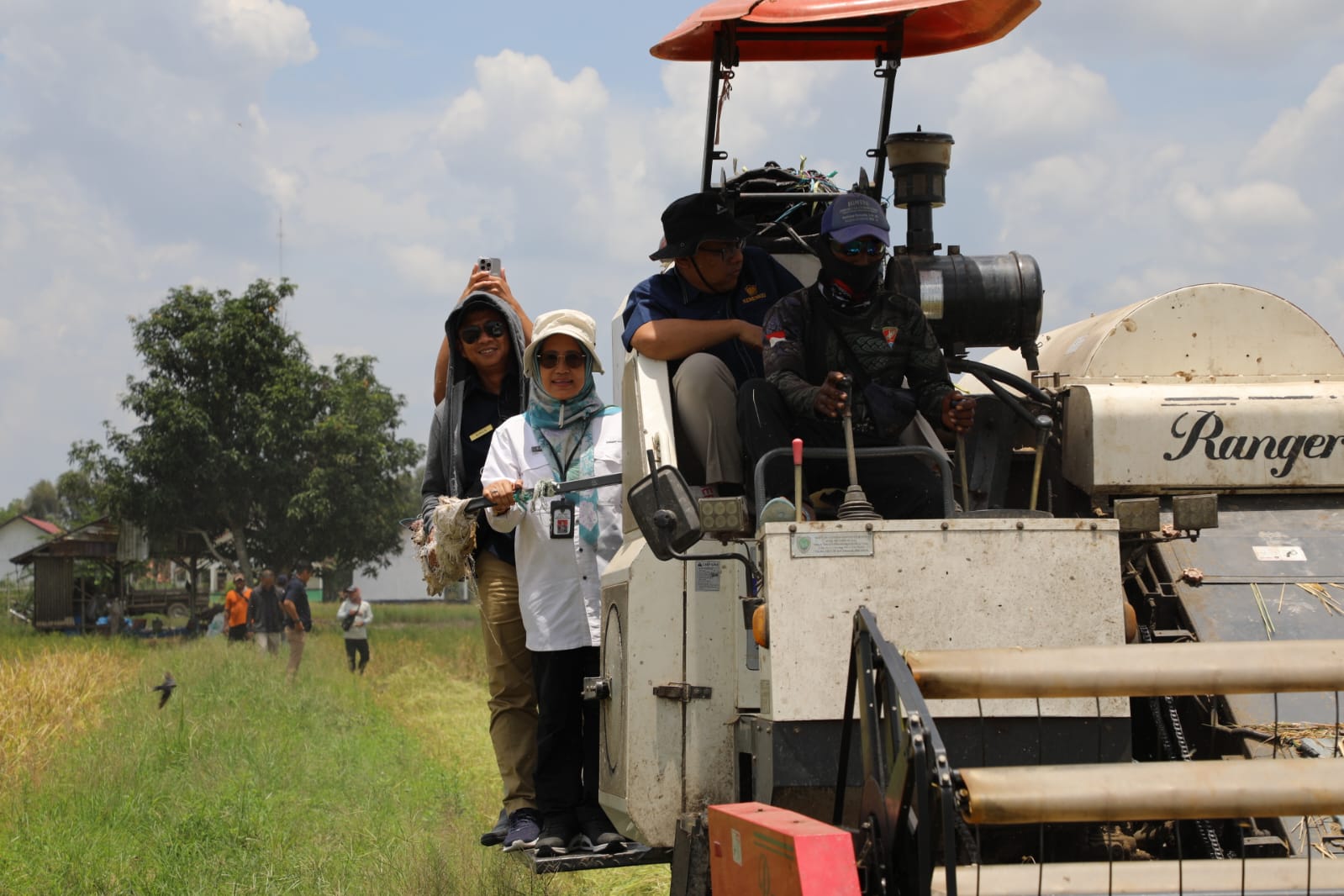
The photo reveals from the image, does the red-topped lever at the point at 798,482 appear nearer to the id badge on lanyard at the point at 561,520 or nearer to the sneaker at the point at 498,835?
the id badge on lanyard at the point at 561,520

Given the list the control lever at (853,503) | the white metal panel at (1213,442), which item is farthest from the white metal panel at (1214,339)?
the control lever at (853,503)

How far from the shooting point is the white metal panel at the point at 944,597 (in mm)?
A: 4258

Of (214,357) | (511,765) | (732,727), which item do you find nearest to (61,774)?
(511,765)

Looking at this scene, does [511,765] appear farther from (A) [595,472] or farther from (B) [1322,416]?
(B) [1322,416]

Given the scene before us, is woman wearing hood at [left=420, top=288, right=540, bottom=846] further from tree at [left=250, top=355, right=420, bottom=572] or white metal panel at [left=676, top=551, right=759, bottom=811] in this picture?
tree at [left=250, top=355, right=420, bottom=572]

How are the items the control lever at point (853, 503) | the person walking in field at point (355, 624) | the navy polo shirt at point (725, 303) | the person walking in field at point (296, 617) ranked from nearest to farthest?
the control lever at point (853, 503) → the navy polo shirt at point (725, 303) → the person walking in field at point (296, 617) → the person walking in field at point (355, 624)

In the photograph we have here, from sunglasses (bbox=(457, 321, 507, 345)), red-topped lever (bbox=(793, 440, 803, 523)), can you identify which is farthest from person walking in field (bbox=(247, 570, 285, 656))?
red-topped lever (bbox=(793, 440, 803, 523))

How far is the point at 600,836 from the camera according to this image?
18.9 feet

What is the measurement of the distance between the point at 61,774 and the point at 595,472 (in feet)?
24.4

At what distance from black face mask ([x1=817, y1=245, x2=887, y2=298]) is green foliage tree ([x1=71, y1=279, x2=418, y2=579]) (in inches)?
1676

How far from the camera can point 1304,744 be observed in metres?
4.62

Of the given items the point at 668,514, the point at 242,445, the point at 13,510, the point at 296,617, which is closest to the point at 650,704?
the point at 668,514

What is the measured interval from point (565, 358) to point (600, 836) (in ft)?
6.44

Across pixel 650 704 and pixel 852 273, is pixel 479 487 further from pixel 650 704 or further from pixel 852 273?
pixel 852 273
